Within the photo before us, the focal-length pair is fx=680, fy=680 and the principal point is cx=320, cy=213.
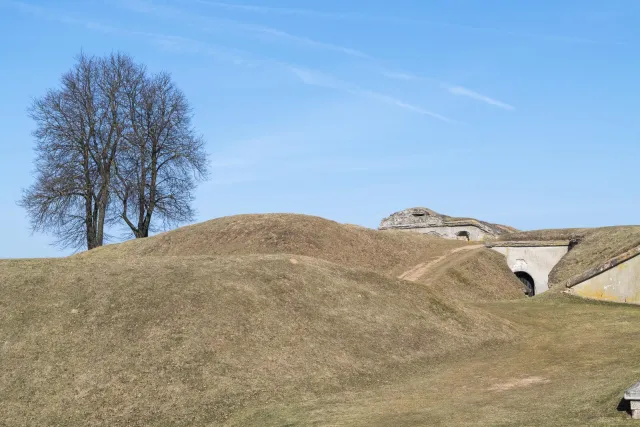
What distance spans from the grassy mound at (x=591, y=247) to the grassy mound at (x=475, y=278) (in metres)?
3.05

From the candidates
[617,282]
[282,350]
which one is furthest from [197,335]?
[617,282]

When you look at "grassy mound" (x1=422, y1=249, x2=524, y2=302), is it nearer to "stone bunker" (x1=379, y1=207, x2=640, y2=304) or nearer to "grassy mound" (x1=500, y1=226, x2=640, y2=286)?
"stone bunker" (x1=379, y1=207, x2=640, y2=304)

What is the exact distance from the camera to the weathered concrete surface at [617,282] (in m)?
31.9

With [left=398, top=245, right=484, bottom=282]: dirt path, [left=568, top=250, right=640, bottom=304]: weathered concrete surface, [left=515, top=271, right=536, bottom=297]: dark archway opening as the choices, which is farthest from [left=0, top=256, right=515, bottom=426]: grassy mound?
[left=515, top=271, right=536, bottom=297]: dark archway opening

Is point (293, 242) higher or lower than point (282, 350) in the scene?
higher

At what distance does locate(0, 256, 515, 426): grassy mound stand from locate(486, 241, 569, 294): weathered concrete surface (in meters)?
20.6

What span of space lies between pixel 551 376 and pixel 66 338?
44.8 ft

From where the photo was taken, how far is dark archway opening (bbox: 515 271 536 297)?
1829 inches

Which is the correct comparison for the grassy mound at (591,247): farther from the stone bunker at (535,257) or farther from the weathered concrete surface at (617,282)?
the weathered concrete surface at (617,282)

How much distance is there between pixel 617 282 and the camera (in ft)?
105

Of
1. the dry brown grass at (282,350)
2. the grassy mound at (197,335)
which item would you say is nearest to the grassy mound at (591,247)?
the dry brown grass at (282,350)

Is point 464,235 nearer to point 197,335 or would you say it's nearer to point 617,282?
point 617,282

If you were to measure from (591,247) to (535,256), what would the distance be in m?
6.03

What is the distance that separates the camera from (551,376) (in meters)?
18.6
